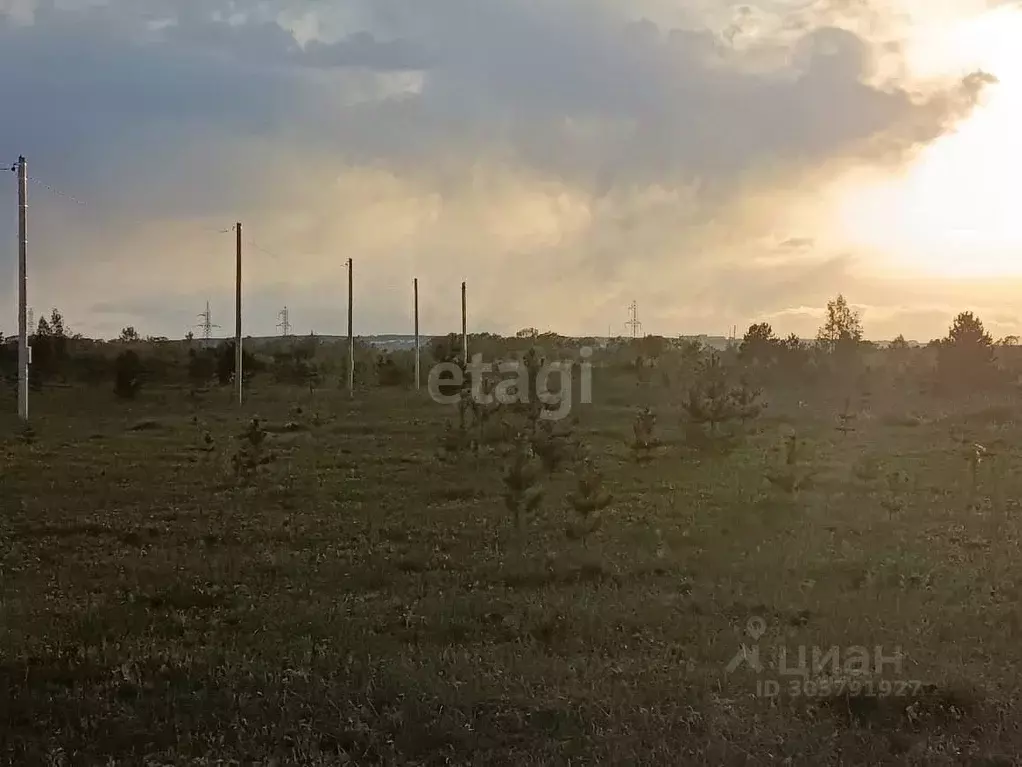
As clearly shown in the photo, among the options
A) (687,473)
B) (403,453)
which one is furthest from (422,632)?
(403,453)

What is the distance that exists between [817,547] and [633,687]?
5565 millimetres

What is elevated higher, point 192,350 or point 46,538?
point 192,350

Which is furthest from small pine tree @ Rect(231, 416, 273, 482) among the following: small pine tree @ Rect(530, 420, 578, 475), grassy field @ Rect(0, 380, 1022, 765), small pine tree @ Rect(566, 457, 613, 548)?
small pine tree @ Rect(566, 457, 613, 548)

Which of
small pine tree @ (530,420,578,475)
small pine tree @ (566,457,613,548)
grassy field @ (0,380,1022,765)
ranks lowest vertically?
grassy field @ (0,380,1022,765)

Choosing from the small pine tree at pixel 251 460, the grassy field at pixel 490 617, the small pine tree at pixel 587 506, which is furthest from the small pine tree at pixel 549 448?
the small pine tree at pixel 251 460

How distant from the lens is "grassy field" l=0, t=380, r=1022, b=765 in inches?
200

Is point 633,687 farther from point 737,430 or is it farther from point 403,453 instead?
point 737,430

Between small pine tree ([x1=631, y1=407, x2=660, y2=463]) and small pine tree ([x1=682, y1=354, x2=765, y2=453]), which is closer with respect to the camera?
small pine tree ([x1=631, y1=407, x2=660, y2=463])

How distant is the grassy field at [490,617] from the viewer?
5.07m

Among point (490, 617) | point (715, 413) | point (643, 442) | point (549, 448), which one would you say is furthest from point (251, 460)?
point (715, 413)

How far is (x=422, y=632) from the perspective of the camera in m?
7.23

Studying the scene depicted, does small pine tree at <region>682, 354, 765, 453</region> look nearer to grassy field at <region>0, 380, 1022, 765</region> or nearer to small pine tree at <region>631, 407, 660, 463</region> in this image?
small pine tree at <region>631, 407, 660, 463</region>

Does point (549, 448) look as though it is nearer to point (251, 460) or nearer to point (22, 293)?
point (251, 460)

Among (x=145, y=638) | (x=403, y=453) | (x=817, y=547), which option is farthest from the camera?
(x=403, y=453)
